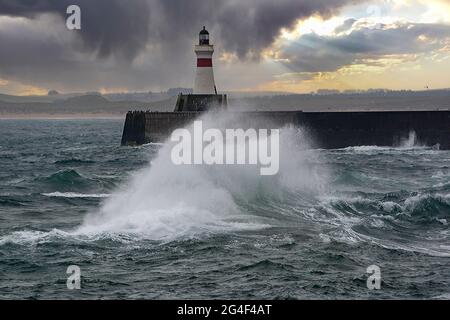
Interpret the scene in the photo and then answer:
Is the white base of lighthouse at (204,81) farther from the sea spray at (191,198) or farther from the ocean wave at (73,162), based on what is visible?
the sea spray at (191,198)

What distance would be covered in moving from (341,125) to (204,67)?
12.4m

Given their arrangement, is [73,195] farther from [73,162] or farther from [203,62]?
[203,62]

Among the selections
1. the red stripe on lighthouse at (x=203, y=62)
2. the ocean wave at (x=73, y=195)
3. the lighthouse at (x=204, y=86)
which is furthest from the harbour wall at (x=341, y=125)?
the ocean wave at (x=73, y=195)

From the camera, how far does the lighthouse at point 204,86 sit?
55562mm

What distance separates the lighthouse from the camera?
55.6m

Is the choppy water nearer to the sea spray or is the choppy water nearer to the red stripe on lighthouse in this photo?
the sea spray

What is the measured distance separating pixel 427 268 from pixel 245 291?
14.4 feet

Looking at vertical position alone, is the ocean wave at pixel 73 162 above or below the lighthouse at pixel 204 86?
below

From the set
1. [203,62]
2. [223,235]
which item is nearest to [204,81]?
[203,62]

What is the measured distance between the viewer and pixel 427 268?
14.5 metres

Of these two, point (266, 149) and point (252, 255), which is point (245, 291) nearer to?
point (252, 255)

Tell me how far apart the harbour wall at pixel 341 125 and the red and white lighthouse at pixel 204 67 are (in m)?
3.03
